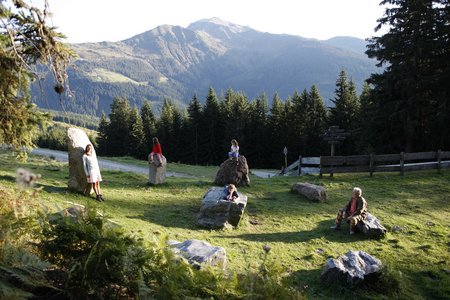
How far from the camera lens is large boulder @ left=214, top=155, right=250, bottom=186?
17.9 m

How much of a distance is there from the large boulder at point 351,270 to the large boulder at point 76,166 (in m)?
9.01

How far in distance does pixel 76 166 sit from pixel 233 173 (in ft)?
24.1

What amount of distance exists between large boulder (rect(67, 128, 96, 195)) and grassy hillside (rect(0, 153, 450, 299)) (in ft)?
1.36

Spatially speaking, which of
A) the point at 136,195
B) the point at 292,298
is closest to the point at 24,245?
the point at 292,298

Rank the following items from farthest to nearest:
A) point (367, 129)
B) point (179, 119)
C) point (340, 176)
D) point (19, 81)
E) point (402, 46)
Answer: point (179, 119), point (367, 129), point (402, 46), point (340, 176), point (19, 81)

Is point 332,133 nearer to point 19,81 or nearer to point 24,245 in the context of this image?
point 19,81

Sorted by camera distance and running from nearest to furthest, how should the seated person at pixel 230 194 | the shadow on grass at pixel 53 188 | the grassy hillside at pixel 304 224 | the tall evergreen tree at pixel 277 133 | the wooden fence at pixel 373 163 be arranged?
the grassy hillside at pixel 304 224, the seated person at pixel 230 194, the shadow on grass at pixel 53 188, the wooden fence at pixel 373 163, the tall evergreen tree at pixel 277 133

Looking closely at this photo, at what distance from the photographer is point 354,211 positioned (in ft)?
41.8

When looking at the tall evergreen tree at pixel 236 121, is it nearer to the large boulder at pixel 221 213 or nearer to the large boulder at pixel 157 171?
the large boulder at pixel 157 171

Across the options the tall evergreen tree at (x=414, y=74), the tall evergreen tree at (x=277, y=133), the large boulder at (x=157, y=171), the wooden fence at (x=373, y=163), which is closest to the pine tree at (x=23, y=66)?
the large boulder at (x=157, y=171)

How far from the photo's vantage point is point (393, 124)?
92.4 ft

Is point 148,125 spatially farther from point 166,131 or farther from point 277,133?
point 277,133

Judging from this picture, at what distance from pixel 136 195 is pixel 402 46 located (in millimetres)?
22758

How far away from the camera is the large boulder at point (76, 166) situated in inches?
532
